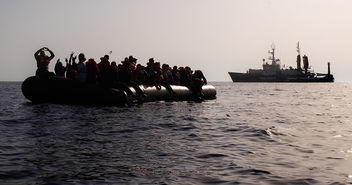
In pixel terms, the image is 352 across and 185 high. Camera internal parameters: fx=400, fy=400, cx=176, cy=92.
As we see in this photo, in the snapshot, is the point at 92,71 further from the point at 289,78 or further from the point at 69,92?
the point at 289,78

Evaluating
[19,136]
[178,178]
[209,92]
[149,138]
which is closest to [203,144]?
[149,138]

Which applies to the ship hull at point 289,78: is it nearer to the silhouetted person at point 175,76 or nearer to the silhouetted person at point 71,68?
the silhouetted person at point 175,76

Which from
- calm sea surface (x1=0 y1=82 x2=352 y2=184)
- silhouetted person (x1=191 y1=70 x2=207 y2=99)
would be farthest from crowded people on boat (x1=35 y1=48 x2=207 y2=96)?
calm sea surface (x1=0 y1=82 x2=352 y2=184)

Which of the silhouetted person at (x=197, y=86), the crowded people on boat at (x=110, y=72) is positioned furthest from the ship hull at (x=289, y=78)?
the crowded people on boat at (x=110, y=72)

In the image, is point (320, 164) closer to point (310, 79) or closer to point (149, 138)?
point (149, 138)

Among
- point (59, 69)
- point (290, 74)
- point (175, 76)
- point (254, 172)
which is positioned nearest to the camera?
point (254, 172)

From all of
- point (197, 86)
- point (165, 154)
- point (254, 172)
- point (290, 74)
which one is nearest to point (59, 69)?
point (197, 86)

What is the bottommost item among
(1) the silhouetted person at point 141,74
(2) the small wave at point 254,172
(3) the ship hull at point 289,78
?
(2) the small wave at point 254,172

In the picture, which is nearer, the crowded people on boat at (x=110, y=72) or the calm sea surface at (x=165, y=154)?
the calm sea surface at (x=165, y=154)

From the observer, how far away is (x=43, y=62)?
18750 millimetres

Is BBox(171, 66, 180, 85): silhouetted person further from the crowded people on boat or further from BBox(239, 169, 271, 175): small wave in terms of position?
BBox(239, 169, 271, 175): small wave

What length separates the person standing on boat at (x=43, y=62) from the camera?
18641 millimetres

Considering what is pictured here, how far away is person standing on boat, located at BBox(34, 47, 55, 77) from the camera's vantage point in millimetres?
18641

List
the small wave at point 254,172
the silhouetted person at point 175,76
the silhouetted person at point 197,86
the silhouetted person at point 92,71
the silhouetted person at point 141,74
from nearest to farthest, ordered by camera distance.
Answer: the small wave at point 254,172
the silhouetted person at point 92,71
the silhouetted person at point 141,74
the silhouetted person at point 175,76
the silhouetted person at point 197,86
